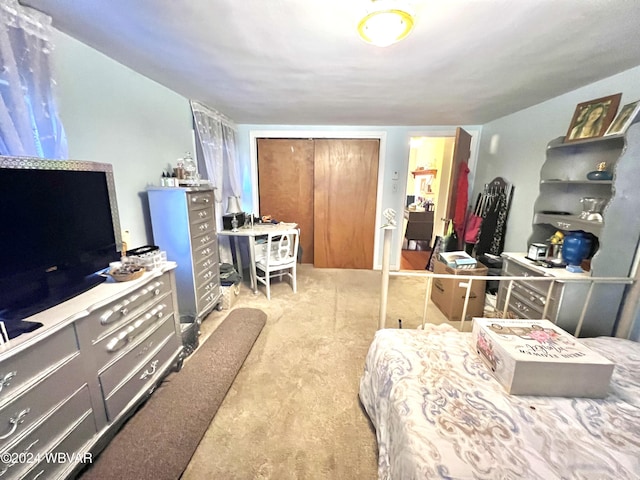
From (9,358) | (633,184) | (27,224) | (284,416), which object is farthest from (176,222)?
(633,184)

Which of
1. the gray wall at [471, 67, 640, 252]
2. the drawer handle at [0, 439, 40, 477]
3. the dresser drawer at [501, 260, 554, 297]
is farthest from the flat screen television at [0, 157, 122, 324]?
the gray wall at [471, 67, 640, 252]

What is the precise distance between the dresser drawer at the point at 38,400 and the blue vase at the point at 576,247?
3123mm

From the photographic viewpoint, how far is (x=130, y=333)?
137 centimetres

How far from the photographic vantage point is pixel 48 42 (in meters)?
1.27

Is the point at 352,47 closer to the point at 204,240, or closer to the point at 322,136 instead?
the point at 204,240

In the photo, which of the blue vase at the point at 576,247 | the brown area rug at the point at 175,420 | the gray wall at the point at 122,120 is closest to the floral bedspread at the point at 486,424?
the blue vase at the point at 576,247

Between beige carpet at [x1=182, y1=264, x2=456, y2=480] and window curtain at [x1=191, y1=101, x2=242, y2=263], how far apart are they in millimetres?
1341

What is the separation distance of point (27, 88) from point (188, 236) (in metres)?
1.18

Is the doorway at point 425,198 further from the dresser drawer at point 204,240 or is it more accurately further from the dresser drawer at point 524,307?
the dresser drawer at point 204,240

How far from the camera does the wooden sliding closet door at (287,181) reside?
12.5ft

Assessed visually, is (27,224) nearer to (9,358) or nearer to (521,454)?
(9,358)

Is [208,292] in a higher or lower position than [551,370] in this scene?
lower

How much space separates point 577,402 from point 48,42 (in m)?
2.95

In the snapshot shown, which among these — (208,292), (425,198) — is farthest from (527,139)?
(208,292)
